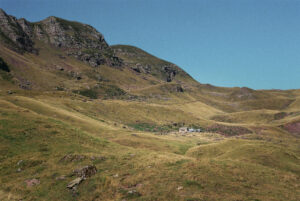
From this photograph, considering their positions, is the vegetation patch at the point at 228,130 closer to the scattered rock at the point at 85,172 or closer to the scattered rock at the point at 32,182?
the scattered rock at the point at 85,172

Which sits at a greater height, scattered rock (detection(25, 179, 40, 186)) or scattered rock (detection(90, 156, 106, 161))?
scattered rock (detection(90, 156, 106, 161))

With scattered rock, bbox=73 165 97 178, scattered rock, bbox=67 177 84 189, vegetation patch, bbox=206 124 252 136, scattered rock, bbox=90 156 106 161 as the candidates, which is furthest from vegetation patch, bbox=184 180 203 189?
vegetation patch, bbox=206 124 252 136

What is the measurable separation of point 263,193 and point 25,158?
2968 cm

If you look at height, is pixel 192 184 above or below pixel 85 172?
above

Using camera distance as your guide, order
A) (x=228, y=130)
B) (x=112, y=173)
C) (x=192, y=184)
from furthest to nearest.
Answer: (x=228, y=130)
(x=112, y=173)
(x=192, y=184)

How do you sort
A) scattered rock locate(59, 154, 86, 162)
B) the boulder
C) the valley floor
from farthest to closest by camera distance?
scattered rock locate(59, 154, 86, 162), the boulder, the valley floor

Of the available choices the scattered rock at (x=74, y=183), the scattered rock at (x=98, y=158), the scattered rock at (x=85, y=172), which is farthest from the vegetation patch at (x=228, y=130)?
the scattered rock at (x=74, y=183)

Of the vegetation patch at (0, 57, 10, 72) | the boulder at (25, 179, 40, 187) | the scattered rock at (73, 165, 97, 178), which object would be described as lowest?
the boulder at (25, 179, 40, 187)

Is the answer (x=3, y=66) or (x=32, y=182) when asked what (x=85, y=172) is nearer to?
(x=32, y=182)

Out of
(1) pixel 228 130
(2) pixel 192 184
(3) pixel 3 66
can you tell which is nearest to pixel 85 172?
(2) pixel 192 184

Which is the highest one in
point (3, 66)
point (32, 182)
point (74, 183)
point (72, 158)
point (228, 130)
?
point (3, 66)

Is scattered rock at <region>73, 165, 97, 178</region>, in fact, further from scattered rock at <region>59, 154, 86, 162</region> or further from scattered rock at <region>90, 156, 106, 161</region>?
scattered rock at <region>90, 156, 106, 161</region>

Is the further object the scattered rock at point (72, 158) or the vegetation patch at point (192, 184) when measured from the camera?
the scattered rock at point (72, 158)

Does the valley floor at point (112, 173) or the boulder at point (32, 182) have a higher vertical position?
the valley floor at point (112, 173)
